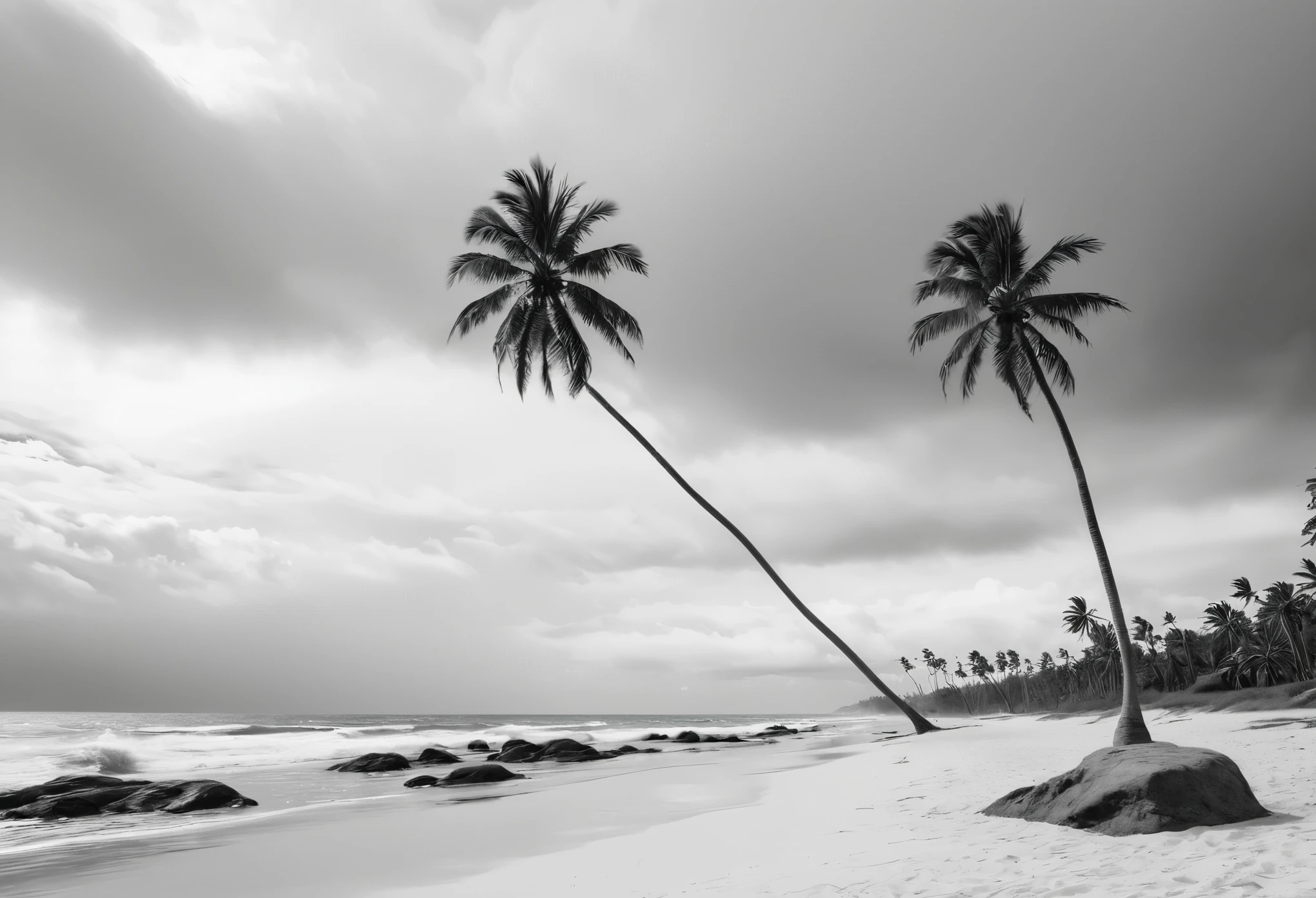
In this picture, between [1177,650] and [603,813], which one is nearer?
[603,813]

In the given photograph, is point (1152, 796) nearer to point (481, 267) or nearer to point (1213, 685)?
point (481, 267)

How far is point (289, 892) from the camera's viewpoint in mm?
7305

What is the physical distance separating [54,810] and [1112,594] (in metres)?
23.5

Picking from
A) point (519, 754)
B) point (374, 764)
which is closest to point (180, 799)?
point (374, 764)

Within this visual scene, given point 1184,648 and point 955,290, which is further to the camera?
point 1184,648

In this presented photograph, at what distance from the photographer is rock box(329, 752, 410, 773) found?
22.2 metres

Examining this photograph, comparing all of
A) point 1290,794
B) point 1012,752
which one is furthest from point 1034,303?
point 1290,794

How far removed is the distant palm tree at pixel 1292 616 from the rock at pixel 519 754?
42963 mm

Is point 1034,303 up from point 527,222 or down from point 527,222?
down

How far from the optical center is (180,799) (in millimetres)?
13789

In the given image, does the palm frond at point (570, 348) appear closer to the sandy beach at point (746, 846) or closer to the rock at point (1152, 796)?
the sandy beach at point (746, 846)

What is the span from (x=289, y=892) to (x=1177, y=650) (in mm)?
71992

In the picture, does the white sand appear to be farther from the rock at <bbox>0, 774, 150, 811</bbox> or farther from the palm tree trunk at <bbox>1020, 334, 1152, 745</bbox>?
the rock at <bbox>0, 774, 150, 811</bbox>

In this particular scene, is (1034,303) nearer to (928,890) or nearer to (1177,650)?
(928,890)
